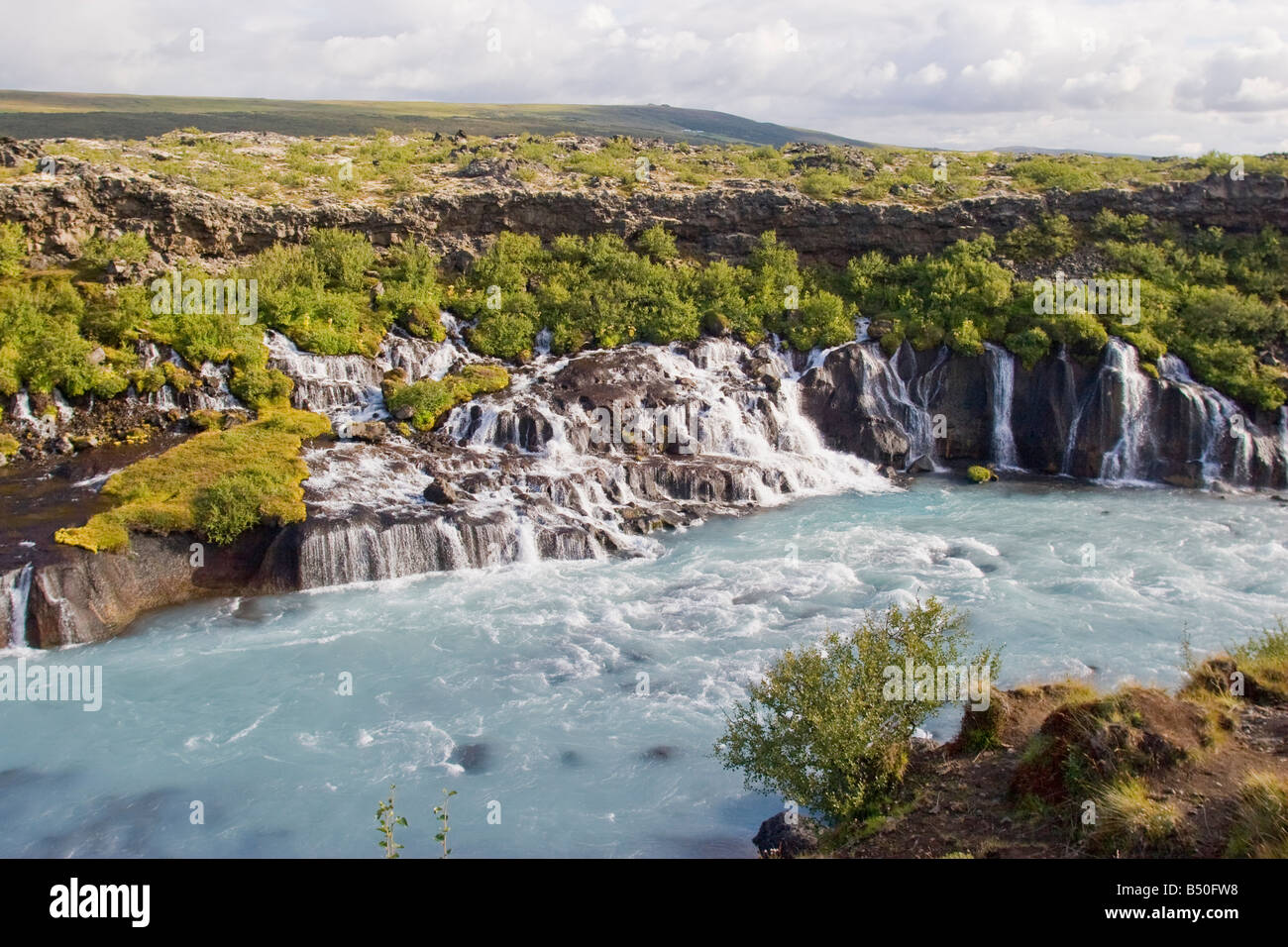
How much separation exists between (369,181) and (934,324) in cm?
2573

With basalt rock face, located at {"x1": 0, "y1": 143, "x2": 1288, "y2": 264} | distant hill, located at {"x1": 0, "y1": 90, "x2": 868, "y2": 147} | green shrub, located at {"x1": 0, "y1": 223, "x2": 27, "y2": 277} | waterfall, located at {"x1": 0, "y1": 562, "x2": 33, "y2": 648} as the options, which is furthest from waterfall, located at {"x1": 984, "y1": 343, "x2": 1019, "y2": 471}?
distant hill, located at {"x1": 0, "y1": 90, "x2": 868, "y2": 147}

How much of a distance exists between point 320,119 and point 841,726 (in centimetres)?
10891

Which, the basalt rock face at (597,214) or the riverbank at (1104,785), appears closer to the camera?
the riverbank at (1104,785)

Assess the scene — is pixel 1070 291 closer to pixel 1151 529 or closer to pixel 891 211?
pixel 891 211

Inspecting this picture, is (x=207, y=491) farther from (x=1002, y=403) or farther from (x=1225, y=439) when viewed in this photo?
(x=1225, y=439)

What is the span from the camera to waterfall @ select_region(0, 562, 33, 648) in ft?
65.0

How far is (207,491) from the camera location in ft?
77.5

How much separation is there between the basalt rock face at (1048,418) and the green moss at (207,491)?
18.0m

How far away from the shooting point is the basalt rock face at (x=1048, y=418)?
101ft

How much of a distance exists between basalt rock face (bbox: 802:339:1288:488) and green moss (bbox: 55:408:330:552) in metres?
18.0

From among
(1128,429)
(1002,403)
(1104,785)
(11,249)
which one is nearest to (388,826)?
(1104,785)

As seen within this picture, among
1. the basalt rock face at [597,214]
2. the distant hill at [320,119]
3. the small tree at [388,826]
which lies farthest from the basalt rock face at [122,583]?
the distant hill at [320,119]

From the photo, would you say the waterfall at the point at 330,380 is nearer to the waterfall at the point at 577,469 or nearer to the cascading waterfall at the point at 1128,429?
the waterfall at the point at 577,469

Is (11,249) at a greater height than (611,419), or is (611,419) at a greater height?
(11,249)
